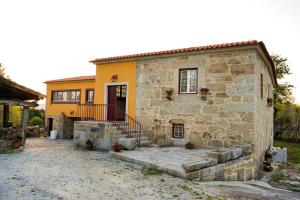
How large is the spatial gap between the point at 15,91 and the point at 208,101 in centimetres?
844

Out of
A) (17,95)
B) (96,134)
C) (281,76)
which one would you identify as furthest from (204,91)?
(281,76)

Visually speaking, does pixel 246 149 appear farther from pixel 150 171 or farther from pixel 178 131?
pixel 150 171

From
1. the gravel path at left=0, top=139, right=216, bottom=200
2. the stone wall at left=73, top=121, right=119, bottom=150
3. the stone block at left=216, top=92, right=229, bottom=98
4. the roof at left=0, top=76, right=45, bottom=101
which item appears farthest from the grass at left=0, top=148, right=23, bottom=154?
the stone block at left=216, top=92, right=229, bottom=98

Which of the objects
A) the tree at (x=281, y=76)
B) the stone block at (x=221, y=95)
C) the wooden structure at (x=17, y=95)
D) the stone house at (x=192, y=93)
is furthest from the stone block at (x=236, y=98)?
the tree at (x=281, y=76)

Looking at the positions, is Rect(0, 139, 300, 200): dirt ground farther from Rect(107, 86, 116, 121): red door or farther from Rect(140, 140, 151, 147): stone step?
Rect(107, 86, 116, 121): red door

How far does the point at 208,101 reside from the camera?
1019cm

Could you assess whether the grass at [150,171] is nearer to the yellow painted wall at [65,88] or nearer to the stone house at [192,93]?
the stone house at [192,93]

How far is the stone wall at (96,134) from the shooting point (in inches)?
418

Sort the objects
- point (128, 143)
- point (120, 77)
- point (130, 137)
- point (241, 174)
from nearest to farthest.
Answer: point (241, 174)
point (128, 143)
point (130, 137)
point (120, 77)

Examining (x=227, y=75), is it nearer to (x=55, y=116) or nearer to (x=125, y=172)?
(x=125, y=172)

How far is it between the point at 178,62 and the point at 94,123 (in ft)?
14.9

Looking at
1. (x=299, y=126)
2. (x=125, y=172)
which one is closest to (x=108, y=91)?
(x=125, y=172)

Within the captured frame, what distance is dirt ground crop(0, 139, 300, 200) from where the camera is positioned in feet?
16.9

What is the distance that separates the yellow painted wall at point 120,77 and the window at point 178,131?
7.65 feet
